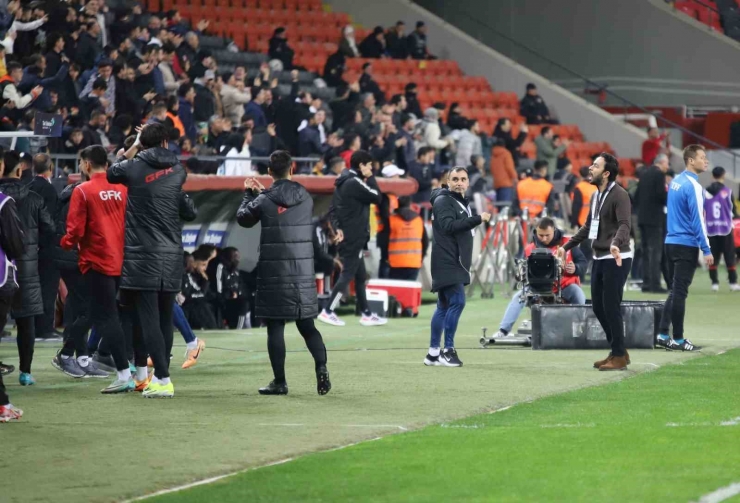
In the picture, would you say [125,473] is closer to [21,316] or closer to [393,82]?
[21,316]

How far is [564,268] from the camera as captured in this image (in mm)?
14969

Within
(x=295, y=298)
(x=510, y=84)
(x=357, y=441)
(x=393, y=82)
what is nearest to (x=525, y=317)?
(x=295, y=298)

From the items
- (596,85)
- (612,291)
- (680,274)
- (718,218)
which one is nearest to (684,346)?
(680,274)

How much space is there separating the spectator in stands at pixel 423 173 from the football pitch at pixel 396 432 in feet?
32.0

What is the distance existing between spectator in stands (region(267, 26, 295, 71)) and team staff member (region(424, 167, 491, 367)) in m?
16.5

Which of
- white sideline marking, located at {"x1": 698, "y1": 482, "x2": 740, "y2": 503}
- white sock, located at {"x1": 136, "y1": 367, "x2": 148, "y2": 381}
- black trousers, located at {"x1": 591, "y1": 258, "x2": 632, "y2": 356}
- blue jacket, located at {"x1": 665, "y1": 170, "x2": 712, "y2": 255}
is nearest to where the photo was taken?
white sideline marking, located at {"x1": 698, "y1": 482, "x2": 740, "y2": 503}

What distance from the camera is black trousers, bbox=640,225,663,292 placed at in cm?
2208

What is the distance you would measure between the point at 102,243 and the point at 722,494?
19.4ft

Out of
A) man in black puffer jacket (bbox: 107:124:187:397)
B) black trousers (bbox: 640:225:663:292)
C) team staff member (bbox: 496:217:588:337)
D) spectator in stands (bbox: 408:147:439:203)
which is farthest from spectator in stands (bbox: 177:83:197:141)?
man in black puffer jacket (bbox: 107:124:187:397)

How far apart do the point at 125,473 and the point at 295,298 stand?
10.8ft

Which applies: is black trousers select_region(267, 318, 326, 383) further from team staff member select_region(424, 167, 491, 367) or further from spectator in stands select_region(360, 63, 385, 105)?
spectator in stands select_region(360, 63, 385, 105)

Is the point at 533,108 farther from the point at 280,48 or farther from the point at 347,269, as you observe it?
the point at 347,269

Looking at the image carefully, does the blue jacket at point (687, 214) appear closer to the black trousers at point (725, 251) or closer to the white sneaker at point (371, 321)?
the white sneaker at point (371, 321)

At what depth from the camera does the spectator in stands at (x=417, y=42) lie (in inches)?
1316
